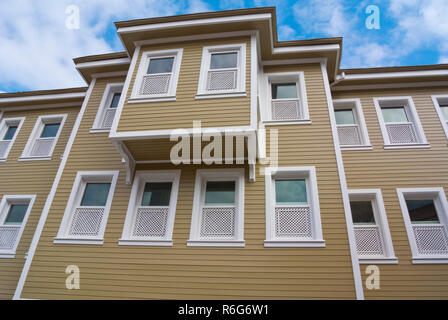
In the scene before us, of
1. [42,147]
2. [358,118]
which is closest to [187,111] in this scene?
[358,118]

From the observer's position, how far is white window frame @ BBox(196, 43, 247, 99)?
6.62 meters

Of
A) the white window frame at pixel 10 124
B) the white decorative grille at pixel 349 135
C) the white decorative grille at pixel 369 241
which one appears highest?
the white window frame at pixel 10 124

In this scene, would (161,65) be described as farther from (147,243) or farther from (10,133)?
(10,133)

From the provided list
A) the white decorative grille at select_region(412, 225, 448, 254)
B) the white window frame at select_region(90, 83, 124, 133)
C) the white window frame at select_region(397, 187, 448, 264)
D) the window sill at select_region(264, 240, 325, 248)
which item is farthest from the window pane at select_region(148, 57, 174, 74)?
the white decorative grille at select_region(412, 225, 448, 254)

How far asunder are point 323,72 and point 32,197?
1016 centimetres

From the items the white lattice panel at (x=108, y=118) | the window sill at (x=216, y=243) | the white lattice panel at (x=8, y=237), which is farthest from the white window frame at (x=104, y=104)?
the window sill at (x=216, y=243)

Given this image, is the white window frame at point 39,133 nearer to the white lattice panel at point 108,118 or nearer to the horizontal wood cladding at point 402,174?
the white lattice panel at point 108,118

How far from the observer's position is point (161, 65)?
7.67 m

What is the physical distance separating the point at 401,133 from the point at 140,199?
8.11 m

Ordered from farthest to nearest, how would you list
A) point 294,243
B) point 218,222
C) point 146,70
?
point 146,70
point 218,222
point 294,243

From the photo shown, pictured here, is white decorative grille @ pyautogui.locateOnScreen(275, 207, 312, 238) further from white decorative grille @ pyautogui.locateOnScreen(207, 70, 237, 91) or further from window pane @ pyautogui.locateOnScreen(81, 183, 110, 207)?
window pane @ pyautogui.locateOnScreen(81, 183, 110, 207)

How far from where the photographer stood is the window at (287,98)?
754 centimetres

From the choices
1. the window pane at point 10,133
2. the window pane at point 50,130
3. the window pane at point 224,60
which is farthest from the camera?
the window pane at point 10,133

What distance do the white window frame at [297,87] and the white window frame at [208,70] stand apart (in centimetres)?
133
